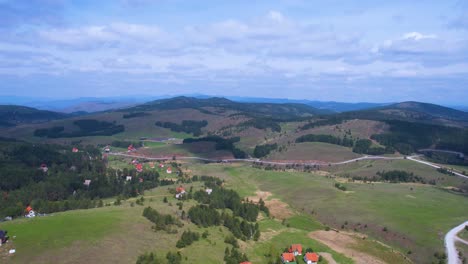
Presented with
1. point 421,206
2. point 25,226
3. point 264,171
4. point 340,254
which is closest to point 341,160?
point 264,171

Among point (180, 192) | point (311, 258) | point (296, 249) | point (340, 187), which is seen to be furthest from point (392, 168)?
point (311, 258)

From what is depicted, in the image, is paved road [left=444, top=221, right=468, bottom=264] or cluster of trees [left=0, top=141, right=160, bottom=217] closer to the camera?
paved road [left=444, top=221, right=468, bottom=264]

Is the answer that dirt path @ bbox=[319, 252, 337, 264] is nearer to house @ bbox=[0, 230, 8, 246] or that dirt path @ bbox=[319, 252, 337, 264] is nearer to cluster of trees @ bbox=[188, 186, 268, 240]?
cluster of trees @ bbox=[188, 186, 268, 240]

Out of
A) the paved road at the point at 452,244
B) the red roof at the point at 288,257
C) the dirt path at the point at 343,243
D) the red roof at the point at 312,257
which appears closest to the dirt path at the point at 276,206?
the dirt path at the point at 343,243

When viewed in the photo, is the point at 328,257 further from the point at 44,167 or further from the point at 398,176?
the point at 44,167

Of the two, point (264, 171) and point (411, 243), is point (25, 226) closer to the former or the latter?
point (411, 243)

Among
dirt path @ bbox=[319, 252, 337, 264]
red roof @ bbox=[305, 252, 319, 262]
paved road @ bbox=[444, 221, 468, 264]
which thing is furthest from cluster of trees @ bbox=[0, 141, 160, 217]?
paved road @ bbox=[444, 221, 468, 264]

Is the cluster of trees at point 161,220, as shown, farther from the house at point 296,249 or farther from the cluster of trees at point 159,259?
the house at point 296,249
